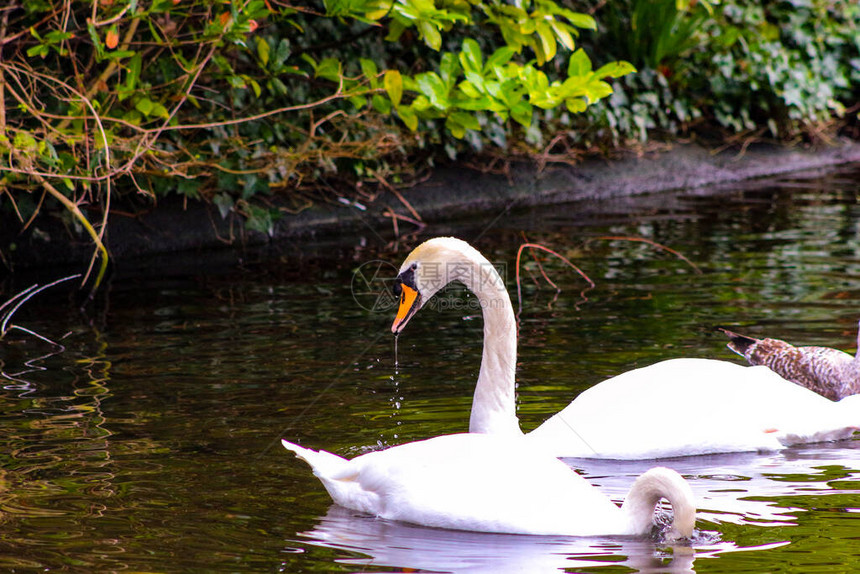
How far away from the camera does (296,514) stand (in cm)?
421

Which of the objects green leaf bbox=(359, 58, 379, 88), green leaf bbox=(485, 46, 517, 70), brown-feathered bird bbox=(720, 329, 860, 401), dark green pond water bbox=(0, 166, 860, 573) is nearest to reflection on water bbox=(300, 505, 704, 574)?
dark green pond water bbox=(0, 166, 860, 573)

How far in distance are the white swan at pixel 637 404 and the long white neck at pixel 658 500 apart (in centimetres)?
95

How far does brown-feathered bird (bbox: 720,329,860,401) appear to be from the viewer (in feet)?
19.8

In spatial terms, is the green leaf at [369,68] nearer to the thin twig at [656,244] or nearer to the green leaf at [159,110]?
the green leaf at [159,110]

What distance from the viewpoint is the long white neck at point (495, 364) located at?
488cm

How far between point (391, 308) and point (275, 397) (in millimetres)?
2178

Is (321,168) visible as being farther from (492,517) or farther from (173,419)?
(492,517)

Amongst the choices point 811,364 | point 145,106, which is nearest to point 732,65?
point 145,106

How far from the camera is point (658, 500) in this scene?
4.02 m

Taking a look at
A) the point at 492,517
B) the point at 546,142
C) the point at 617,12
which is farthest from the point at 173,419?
the point at 617,12

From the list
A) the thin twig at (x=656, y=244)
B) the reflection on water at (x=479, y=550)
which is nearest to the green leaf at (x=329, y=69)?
the thin twig at (x=656, y=244)

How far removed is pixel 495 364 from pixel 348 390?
3.52 ft

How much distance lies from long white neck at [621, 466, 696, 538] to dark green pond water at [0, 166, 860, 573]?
0.23 ft

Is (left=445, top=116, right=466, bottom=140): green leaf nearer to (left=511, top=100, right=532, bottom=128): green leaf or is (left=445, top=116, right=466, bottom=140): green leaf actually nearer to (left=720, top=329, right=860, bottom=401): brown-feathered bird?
(left=511, top=100, right=532, bottom=128): green leaf
